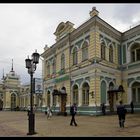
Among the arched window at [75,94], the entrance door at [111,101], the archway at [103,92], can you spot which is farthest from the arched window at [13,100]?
the archway at [103,92]

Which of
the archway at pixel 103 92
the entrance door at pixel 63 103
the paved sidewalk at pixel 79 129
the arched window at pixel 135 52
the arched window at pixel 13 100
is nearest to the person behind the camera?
the paved sidewalk at pixel 79 129

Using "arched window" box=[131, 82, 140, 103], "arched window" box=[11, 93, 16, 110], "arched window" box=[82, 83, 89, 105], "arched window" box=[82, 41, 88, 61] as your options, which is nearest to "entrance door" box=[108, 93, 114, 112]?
"arched window" box=[131, 82, 140, 103]

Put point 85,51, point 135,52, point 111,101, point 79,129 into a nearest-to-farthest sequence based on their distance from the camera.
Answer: point 79,129 < point 111,101 < point 135,52 < point 85,51

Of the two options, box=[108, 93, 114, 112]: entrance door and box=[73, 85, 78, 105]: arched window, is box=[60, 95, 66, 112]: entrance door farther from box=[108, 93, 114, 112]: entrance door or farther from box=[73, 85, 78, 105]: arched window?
box=[108, 93, 114, 112]: entrance door

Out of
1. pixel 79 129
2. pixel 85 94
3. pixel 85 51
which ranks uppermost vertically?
pixel 85 51

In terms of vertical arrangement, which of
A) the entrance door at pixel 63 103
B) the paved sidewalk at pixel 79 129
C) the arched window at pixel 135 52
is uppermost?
the arched window at pixel 135 52

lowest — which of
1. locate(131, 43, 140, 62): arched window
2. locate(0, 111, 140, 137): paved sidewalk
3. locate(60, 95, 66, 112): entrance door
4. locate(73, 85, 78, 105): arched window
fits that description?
locate(0, 111, 140, 137): paved sidewalk

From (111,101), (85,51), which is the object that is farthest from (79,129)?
(85,51)

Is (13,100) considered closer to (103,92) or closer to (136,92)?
(103,92)

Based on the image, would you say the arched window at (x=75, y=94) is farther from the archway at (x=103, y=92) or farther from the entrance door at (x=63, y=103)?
the archway at (x=103, y=92)

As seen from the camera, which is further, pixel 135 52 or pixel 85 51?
pixel 85 51

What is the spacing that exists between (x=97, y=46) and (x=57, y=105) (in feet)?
35.6
